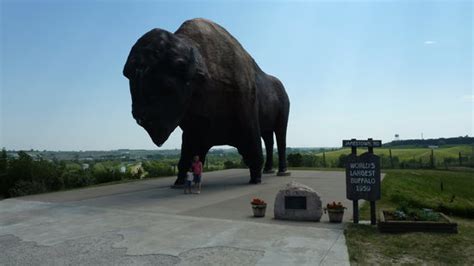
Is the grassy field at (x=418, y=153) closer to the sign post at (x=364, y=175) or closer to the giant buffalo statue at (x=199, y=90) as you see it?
the giant buffalo statue at (x=199, y=90)

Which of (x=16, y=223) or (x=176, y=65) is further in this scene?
(x=176, y=65)

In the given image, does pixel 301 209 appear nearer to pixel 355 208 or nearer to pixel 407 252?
pixel 355 208

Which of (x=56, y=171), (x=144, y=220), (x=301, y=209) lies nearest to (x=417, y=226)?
(x=301, y=209)

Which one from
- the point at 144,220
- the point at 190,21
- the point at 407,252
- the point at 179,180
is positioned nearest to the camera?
the point at 407,252

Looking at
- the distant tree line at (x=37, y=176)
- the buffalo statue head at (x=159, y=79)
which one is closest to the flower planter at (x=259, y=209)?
the buffalo statue head at (x=159, y=79)

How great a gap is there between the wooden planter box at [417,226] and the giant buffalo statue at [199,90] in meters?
6.78

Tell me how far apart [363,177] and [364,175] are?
1.8 inches

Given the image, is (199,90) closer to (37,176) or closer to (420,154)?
(37,176)

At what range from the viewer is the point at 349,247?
6.29m

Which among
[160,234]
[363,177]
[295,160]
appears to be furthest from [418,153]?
[160,234]

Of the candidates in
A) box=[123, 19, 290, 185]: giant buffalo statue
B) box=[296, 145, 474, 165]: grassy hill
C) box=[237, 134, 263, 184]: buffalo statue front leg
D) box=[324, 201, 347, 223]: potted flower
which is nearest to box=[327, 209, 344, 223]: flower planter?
box=[324, 201, 347, 223]: potted flower

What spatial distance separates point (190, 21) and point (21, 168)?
880cm

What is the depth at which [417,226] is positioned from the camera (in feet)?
23.8

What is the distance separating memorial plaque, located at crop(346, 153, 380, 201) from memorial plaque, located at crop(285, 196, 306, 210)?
959 mm
